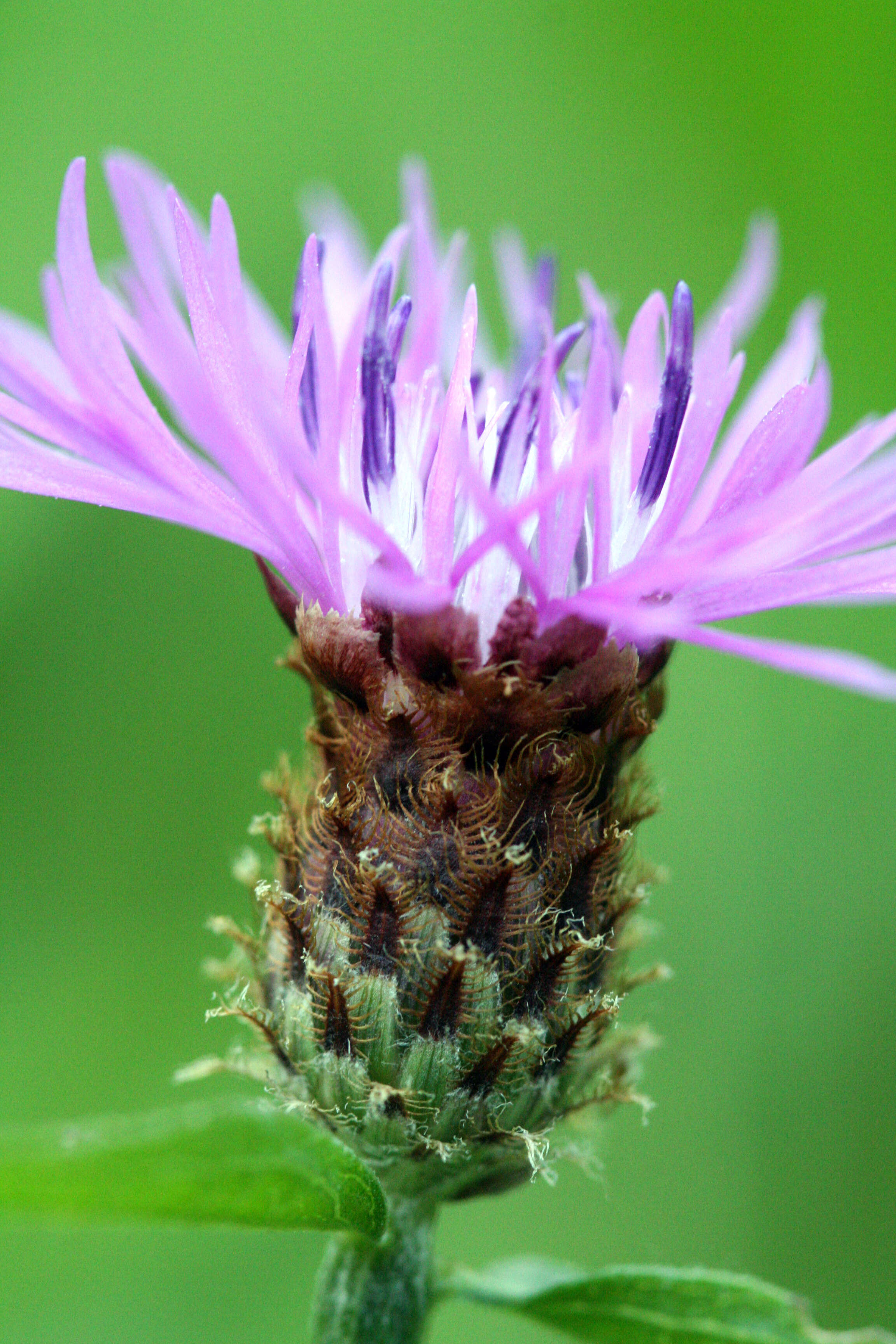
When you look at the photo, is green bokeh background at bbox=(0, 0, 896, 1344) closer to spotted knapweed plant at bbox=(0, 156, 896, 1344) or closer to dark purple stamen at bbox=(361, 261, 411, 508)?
spotted knapweed plant at bbox=(0, 156, 896, 1344)

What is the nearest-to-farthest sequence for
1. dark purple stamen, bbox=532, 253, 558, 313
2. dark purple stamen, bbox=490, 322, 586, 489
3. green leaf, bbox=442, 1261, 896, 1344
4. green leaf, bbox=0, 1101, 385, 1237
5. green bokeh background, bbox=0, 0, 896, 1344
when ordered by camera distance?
green leaf, bbox=0, 1101, 385, 1237
green leaf, bbox=442, 1261, 896, 1344
dark purple stamen, bbox=490, 322, 586, 489
dark purple stamen, bbox=532, 253, 558, 313
green bokeh background, bbox=0, 0, 896, 1344

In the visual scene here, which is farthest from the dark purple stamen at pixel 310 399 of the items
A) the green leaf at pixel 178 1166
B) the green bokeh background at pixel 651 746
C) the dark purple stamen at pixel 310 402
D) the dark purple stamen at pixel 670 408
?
the green bokeh background at pixel 651 746

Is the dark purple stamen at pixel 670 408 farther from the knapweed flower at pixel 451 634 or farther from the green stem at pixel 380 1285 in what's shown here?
the green stem at pixel 380 1285

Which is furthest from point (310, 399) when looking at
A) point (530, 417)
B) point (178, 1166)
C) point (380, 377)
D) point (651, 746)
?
point (651, 746)

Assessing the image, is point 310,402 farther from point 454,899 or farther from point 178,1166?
point 178,1166

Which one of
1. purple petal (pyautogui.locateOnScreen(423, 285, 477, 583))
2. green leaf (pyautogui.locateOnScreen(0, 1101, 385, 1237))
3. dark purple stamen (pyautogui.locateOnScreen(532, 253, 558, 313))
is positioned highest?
dark purple stamen (pyautogui.locateOnScreen(532, 253, 558, 313))

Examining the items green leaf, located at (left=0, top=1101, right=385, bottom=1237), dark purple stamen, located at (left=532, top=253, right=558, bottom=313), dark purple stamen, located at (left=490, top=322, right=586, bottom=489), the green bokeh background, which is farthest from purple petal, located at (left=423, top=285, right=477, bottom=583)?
the green bokeh background
